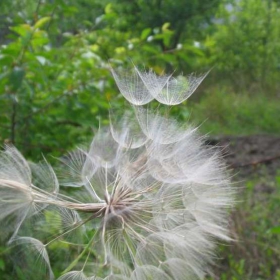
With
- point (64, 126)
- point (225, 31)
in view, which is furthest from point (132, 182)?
point (225, 31)

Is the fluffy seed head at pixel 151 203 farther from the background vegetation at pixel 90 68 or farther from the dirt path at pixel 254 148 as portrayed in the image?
the dirt path at pixel 254 148

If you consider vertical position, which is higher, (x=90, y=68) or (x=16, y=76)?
(x=16, y=76)

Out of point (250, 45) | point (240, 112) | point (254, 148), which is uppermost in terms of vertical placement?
point (254, 148)

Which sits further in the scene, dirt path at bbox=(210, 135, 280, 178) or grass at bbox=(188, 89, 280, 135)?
grass at bbox=(188, 89, 280, 135)

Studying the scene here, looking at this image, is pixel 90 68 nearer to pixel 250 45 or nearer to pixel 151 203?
pixel 151 203

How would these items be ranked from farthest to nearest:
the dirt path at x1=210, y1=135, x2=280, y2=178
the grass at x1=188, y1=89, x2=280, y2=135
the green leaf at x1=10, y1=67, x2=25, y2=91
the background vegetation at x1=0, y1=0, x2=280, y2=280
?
the grass at x1=188, y1=89, x2=280, y2=135 < the dirt path at x1=210, y1=135, x2=280, y2=178 < the background vegetation at x1=0, y1=0, x2=280, y2=280 < the green leaf at x1=10, y1=67, x2=25, y2=91

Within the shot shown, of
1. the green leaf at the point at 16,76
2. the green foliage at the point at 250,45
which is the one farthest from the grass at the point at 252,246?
the green foliage at the point at 250,45

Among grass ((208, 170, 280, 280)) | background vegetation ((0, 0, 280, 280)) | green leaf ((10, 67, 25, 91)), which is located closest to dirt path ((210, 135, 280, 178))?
background vegetation ((0, 0, 280, 280))

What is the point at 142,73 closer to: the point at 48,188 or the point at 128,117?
the point at 128,117

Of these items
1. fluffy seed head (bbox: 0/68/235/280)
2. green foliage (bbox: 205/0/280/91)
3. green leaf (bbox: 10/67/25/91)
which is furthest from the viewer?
green foliage (bbox: 205/0/280/91)

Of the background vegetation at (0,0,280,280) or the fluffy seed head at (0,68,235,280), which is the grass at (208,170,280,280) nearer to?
the background vegetation at (0,0,280,280)

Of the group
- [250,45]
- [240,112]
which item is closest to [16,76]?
[240,112]
